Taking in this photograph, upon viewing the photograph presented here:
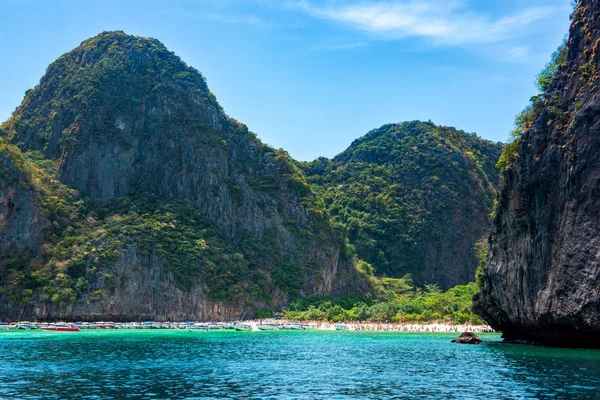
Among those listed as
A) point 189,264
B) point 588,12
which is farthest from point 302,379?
point 189,264

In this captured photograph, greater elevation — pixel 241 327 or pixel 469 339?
pixel 241 327

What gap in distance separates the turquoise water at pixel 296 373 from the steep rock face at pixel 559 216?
4.04m

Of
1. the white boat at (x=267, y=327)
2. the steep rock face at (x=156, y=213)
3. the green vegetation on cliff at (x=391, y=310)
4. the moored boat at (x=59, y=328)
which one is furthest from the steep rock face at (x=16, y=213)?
the green vegetation on cliff at (x=391, y=310)

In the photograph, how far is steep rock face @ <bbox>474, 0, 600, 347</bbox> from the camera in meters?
56.7

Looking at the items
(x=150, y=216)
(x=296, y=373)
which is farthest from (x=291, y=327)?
(x=296, y=373)

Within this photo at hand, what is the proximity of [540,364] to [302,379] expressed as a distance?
21.2 m

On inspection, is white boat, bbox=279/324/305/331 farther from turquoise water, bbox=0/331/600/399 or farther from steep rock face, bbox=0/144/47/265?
turquoise water, bbox=0/331/600/399

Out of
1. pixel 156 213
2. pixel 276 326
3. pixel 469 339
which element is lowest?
pixel 469 339

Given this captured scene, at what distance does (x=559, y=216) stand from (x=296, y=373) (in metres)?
31.0

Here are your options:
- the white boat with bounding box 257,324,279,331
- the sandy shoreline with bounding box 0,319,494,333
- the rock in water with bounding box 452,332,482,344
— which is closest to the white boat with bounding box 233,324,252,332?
the sandy shoreline with bounding box 0,319,494,333

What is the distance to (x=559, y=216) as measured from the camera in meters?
61.4

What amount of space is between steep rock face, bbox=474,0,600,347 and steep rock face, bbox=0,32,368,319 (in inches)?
3617

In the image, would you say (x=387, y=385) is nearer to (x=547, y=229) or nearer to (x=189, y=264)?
(x=547, y=229)

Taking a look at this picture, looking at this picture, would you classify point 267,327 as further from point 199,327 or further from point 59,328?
point 59,328
